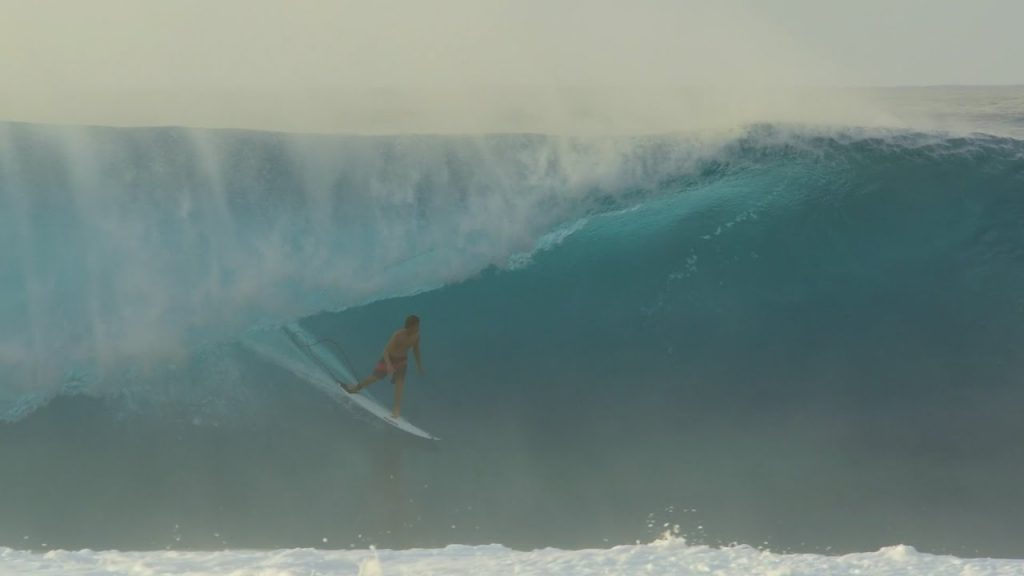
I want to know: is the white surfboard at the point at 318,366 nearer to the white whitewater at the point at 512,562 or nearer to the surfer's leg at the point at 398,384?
the surfer's leg at the point at 398,384

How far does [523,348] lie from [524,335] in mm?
177

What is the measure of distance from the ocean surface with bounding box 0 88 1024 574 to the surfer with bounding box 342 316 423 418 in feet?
1.19

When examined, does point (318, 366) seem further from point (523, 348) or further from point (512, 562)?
point (512, 562)

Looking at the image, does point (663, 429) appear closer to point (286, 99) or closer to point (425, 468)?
point (425, 468)

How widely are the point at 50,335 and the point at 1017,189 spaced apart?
917 centimetres

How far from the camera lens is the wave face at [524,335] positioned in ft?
25.1

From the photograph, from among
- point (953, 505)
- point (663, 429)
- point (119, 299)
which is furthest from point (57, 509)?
Result: point (953, 505)

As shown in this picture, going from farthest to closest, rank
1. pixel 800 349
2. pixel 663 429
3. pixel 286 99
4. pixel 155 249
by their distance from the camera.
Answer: pixel 286 99
pixel 155 249
pixel 800 349
pixel 663 429

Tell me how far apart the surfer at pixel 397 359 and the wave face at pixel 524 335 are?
1.05 feet

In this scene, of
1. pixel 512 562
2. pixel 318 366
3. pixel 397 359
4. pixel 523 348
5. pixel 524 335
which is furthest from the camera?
pixel 524 335

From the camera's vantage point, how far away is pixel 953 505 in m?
7.58

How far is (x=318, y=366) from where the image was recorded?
31.4ft

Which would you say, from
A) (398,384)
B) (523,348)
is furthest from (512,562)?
(523,348)

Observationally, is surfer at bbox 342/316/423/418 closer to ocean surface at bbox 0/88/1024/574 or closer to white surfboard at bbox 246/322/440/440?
white surfboard at bbox 246/322/440/440
